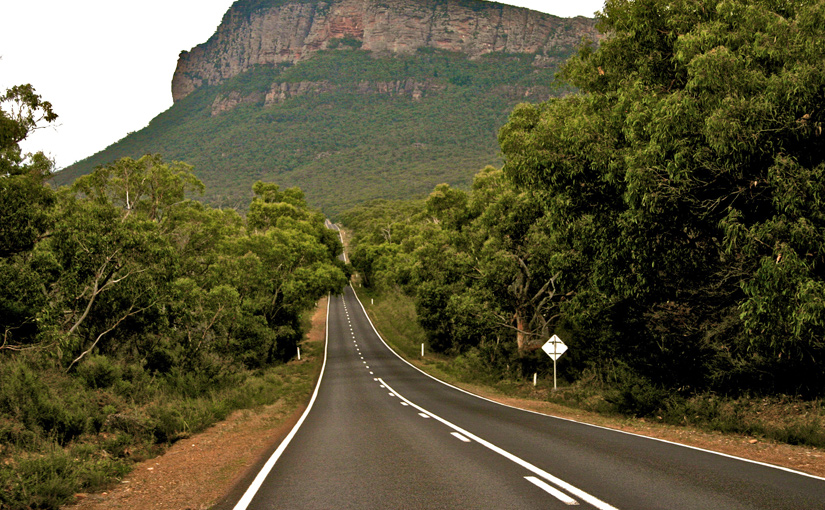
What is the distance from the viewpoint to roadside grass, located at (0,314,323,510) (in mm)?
7161

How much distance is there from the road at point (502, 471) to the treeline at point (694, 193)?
303 centimetres

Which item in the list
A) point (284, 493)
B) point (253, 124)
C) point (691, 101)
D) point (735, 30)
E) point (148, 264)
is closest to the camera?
point (284, 493)

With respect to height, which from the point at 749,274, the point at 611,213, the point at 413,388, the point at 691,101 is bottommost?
the point at 413,388

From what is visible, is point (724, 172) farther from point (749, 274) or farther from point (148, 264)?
point (148, 264)

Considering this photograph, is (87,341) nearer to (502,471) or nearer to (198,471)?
(198,471)

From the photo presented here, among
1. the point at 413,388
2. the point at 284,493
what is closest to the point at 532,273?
the point at 413,388

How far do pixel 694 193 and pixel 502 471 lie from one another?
7082mm

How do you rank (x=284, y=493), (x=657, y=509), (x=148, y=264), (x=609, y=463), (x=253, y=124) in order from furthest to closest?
(x=253, y=124)
(x=148, y=264)
(x=609, y=463)
(x=284, y=493)
(x=657, y=509)

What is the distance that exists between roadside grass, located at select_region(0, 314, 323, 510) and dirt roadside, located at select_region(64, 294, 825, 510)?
1.16 ft

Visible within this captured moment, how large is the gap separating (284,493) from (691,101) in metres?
9.29

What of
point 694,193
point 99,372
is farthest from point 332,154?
point 694,193

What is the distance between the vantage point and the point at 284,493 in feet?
21.0

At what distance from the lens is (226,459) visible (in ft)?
31.8

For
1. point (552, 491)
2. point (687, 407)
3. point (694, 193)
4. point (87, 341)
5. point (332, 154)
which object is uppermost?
point (332, 154)
